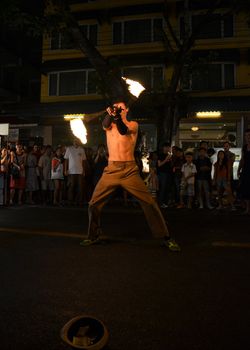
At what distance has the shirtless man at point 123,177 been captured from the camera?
5262 mm

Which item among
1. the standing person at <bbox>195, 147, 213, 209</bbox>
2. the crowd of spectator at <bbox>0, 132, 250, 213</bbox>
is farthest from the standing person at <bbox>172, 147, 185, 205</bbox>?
the standing person at <bbox>195, 147, 213, 209</bbox>

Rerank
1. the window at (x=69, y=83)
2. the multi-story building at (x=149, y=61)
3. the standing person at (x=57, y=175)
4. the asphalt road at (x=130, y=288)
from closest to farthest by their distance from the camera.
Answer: the asphalt road at (x=130, y=288)
the standing person at (x=57, y=175)
the multi-story building at (x=149, y=61)
the window at (x=69, y=83)

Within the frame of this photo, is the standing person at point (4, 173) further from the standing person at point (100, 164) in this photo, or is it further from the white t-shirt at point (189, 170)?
the white t-shirt at point (189, 170)

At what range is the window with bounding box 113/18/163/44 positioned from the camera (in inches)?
865

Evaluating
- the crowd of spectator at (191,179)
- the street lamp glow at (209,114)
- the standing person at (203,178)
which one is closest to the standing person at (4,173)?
the crowd of spectator at (191,179)

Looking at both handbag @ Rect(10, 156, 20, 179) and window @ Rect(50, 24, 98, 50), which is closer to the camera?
handbag @ Rect(10, 156, 20, 179)

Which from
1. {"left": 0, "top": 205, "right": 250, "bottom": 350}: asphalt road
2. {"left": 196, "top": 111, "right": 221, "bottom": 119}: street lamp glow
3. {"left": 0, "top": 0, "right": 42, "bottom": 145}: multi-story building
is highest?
{"left": 0, "top": 0, "right": 42, "bottom": 145}: multi-story building

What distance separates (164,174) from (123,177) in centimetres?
587

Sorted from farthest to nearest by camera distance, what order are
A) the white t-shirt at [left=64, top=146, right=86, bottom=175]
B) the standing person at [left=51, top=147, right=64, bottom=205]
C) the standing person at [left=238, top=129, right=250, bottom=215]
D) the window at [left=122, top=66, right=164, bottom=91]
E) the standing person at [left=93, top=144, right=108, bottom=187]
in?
the window at [left=122, top=66, right=164, bottom=91]
the standing person at [left=51, top=147, right=64, bottom=205]
the white t-shirt at [left=64, top=146, right=86, bottom=175]
the standing person at [left=93, top=144, right=108, bottom=187]
the standing person at [left=238, top=129, right=250, bottom=215]

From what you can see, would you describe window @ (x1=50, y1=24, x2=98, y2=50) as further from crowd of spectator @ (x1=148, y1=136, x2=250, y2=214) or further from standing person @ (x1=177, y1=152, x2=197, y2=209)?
standing person @ (x1=177, y1=152, x2=197, y2=209)

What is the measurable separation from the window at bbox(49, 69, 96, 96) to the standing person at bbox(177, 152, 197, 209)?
40.9ft

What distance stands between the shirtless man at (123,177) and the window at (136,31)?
17834 millimetres

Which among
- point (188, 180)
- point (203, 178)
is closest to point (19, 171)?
point (188, 180)

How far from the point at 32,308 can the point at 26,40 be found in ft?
90.9
